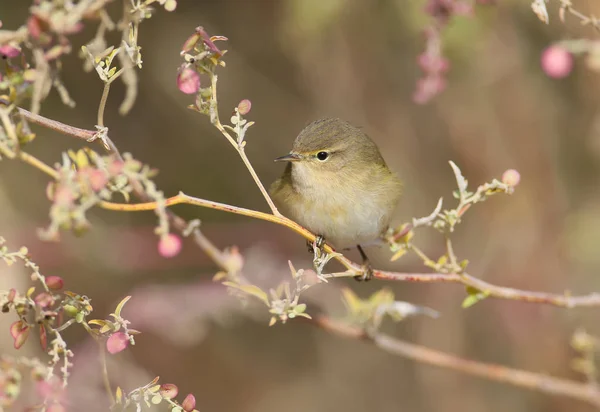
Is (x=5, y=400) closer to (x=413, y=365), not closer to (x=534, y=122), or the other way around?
(x=534, y=122)

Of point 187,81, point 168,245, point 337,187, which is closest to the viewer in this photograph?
point 168,245

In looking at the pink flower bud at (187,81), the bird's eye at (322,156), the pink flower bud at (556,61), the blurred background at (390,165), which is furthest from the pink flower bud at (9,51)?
the blurred background at (390,165)

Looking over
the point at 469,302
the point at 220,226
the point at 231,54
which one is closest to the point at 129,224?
the point at 220,226

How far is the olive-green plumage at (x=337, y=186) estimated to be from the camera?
320 centimetres

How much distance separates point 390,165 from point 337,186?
206 cm

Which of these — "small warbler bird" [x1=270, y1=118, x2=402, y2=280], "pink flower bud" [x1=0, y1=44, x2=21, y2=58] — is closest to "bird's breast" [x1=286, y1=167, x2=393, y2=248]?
"small warbler bird" [x1=270, y1=118, x2=402, y2=280]

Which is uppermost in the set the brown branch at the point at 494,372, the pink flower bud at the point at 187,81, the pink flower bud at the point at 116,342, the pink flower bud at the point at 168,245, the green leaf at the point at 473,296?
the pink flower bud at the point at 187,81

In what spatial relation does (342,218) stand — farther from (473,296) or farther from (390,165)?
(390,165)

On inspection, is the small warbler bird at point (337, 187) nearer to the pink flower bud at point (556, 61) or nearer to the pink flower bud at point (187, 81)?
the pink flower bud at point (556, 61)

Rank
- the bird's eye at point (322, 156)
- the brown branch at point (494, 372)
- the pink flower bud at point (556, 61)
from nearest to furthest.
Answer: the pink flower bud at point (556, 61), the brown branch at point (494, 372), the bird's eye at point (322, 156)

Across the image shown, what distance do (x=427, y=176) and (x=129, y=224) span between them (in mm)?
2516

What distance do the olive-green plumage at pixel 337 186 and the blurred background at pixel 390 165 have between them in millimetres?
523

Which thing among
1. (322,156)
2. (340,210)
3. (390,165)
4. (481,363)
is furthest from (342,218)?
(390,165)

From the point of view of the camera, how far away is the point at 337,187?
3387 mm
